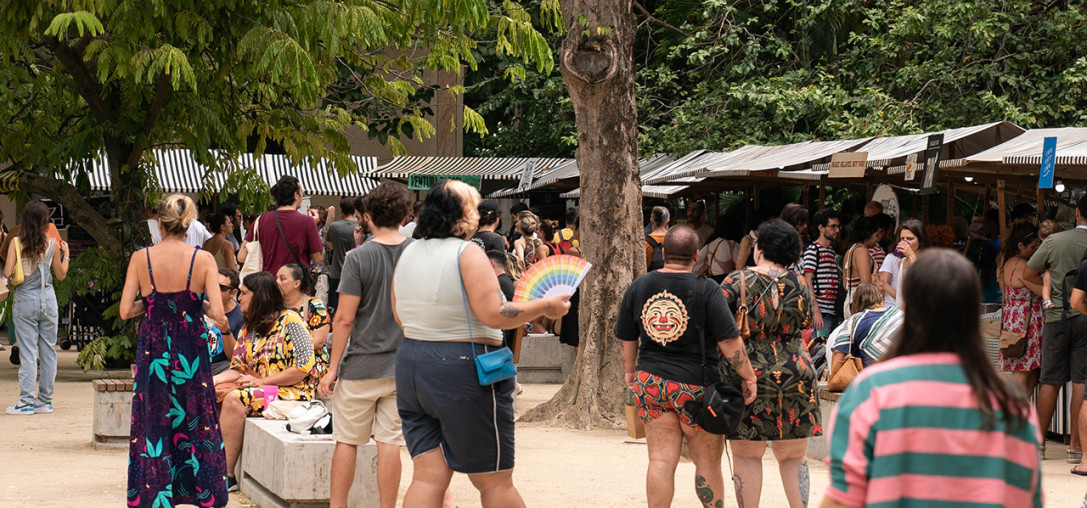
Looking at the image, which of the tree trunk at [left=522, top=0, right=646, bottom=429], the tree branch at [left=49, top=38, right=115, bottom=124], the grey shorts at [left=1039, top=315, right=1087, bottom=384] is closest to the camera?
the grey shorts at [left=1039, top=315, right=1087, bottom=384]

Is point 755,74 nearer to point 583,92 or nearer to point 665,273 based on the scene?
point 583,92

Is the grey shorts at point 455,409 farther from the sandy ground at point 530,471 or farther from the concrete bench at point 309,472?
the sandy ground at point 530,471

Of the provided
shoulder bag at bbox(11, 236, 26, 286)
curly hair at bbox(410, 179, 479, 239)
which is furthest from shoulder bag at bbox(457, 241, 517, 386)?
shoulder bag at bbox(11, 236, 26, 286)

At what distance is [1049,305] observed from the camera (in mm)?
8672

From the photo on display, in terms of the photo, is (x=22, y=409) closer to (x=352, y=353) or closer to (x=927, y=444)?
(x=352, y=353)

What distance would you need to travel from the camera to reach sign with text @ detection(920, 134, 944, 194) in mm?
10188

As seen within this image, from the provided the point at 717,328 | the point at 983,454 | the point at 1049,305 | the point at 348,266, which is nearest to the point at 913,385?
the point at 983,454

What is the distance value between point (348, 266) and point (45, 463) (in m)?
3.73

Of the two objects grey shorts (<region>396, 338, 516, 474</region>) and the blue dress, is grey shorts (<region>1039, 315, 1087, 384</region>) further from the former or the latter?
the blue dress

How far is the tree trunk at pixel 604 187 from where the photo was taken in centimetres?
1048

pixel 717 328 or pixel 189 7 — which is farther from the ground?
pixel 189 7

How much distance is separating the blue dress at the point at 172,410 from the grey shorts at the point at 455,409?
1.78 metres

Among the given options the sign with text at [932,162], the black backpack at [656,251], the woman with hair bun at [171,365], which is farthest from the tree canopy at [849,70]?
the woman with hair bun at [171,365]

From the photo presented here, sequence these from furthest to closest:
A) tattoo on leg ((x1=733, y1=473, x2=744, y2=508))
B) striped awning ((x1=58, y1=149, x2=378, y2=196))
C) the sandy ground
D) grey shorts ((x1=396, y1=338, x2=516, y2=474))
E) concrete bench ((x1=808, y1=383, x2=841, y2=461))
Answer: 1. striped awning ((x1=58, y1=149, x2=378, y2=196))
2. concrete bench ((x1=808, y1=383, x2=841, y2=461))
3. the sandy ground
4. tattoo on leg ((x1=733, y1=473, x2=744, y2=508))
5. grey shorts ((x1=396, y1=338, x2=516, y2=474))
